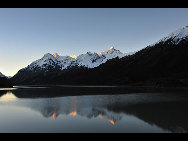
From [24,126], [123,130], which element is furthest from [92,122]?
[24,126]

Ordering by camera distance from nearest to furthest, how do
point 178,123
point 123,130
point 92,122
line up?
point 123,130 → point 178,123 → point 92,122

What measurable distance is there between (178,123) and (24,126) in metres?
19.9

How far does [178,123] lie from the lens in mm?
24734
